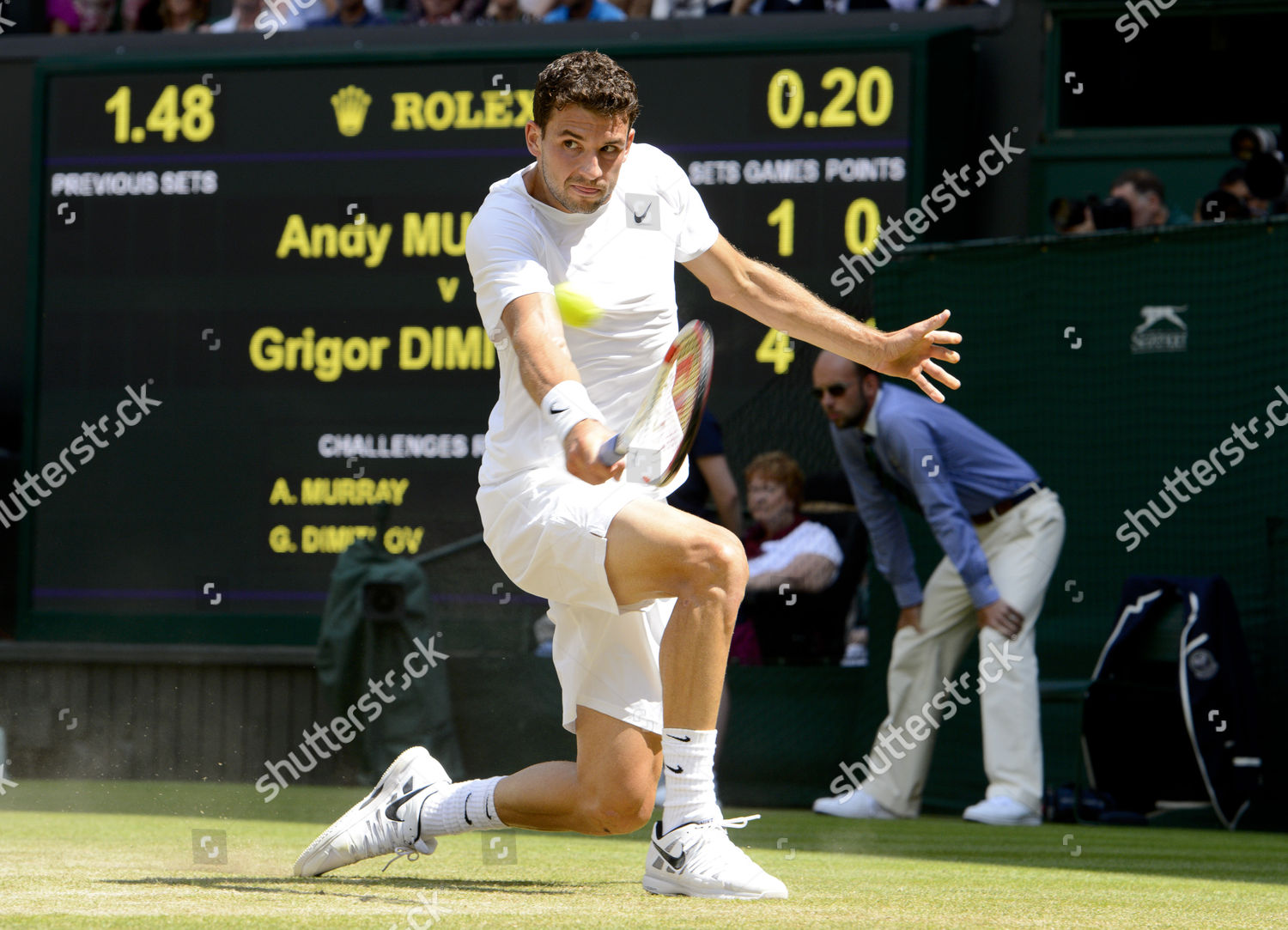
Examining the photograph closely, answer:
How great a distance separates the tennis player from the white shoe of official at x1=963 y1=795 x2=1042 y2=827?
3113 millimetres

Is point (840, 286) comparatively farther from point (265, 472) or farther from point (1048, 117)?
point (265, 472)

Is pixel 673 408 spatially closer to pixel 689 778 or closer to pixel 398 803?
pixel 689 778

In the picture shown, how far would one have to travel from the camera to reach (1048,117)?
8875 millimetres

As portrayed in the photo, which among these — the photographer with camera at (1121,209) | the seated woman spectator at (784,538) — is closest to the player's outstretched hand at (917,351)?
the seated woman spectator at (784,538)

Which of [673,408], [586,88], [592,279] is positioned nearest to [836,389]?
[592,279]

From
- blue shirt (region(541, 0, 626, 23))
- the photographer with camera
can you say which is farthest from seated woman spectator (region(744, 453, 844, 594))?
blue shirt (region(541, 0, 626, 23))

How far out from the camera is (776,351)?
823cm

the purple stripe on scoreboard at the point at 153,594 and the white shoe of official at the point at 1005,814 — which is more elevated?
the purple stripe on scoreboard at the point at 153,594

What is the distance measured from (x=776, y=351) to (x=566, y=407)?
487 centimetres

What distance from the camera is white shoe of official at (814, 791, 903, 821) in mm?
7105

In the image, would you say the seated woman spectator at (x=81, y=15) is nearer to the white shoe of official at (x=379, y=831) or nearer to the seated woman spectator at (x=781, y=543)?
the seated woman spectator at (x=781, y=543)

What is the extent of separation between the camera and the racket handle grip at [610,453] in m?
3.24

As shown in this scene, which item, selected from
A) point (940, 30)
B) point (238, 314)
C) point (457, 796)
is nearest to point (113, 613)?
point (238, 314)

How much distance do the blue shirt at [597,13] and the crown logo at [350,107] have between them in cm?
96
